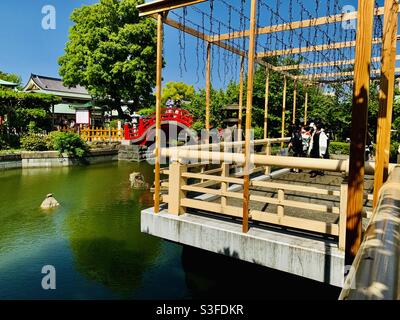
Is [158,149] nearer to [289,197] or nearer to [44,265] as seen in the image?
[289,197]

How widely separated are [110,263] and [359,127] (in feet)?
19.4

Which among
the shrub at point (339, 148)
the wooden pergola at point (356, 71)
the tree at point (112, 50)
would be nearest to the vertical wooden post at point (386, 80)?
the wooden pergola at point (356, 71)

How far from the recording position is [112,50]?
2869cm

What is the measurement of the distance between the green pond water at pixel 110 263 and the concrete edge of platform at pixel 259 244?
1.23 m

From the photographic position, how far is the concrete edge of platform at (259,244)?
4251 mm

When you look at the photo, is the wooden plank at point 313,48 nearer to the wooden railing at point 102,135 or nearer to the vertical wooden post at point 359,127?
the vertical wooden post at point 359,127

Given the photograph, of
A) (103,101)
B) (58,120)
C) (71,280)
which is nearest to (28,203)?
(71,280)

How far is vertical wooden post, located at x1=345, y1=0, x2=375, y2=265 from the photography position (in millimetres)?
2896

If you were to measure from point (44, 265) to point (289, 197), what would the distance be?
5.35m

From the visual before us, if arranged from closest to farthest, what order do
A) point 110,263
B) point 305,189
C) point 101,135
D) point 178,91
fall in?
point 305,189, point 110,263, point 101,135, point 178,91

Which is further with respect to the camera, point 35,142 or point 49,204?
point 35,142

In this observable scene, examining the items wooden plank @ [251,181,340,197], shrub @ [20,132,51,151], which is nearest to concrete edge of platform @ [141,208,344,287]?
wooden plank @ [251,181,340,197]

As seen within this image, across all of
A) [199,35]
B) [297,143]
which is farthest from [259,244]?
[297,143]

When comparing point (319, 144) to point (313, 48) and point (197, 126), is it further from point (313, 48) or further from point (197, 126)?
point (197, 126)
